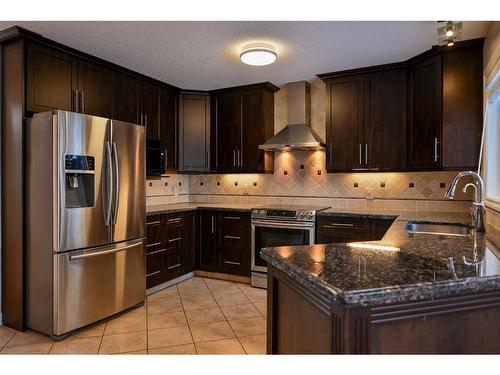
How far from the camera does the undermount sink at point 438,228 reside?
8.16ft

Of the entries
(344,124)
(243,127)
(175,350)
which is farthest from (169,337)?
(344,124)

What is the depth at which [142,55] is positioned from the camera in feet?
10.3

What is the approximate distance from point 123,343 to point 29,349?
2.11 feet

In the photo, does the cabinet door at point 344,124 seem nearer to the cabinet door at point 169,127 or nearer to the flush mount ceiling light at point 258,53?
the flush mount ceiling light at point 258,53

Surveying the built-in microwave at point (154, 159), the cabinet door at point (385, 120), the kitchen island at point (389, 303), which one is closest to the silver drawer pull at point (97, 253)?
the built-in microwave at point (154, 159)

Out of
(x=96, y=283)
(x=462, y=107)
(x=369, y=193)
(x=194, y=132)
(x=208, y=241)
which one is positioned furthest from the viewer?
(x=194, y=132)

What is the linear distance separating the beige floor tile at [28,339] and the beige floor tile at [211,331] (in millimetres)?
1081

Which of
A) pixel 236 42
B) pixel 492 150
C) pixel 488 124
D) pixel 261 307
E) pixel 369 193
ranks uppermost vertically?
pixel 236 42

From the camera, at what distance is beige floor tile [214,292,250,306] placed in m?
3.36

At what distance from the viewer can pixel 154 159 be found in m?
3.89

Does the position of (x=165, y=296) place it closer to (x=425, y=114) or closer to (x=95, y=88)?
(x=95, y=88)
